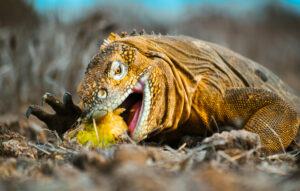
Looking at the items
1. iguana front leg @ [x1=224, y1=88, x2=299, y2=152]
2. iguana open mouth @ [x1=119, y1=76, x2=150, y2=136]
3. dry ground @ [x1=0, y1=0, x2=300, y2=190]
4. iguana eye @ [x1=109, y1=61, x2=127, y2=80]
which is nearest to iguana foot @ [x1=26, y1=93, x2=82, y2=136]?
dry ground @ [x1=0, y1=0, x2=300, y2=190]

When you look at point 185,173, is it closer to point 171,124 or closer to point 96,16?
point 171,124

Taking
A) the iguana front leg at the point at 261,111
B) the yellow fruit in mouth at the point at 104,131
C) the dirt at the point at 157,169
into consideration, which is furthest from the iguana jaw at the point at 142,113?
the iguana front leg at the point at 261,111

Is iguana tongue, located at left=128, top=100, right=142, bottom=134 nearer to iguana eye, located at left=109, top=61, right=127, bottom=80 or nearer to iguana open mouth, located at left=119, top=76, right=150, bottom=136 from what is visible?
iguana open mouth, located at left=119, top=76, right=150, bottom=136

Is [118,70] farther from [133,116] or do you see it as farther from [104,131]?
[104,131]

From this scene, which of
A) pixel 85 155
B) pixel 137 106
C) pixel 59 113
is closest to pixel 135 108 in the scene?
pixel 137 106

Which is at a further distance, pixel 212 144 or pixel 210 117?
pixel 210 117

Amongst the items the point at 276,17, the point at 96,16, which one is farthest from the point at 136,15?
the point at 276,17
